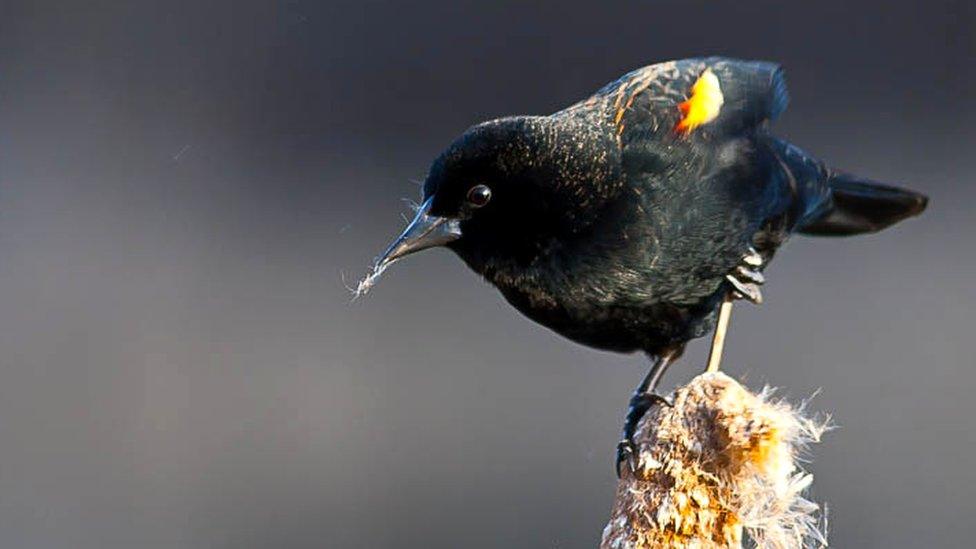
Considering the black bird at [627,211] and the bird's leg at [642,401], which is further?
the black bird at [627,211]

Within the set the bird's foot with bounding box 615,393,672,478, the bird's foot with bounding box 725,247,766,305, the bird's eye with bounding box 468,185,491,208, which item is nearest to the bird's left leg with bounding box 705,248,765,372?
the bird's foot with bounding box 725,247,766,305

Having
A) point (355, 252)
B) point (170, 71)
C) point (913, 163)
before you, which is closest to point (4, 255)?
point (170, 71)

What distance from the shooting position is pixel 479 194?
1525 millimetres

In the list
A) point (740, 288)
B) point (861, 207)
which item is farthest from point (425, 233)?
point (861, 207)

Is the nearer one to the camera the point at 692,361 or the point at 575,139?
the point at 575,139

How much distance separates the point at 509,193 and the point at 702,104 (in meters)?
0.33

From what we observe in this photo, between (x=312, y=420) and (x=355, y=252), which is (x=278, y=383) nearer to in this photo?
(x=312, y=420)

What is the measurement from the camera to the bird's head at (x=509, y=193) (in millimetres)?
1526

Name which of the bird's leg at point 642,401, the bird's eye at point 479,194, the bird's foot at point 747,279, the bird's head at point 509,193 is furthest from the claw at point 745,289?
the bird's eye at point 479,194

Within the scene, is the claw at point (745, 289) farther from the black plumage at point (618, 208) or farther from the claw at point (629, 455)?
the claw at point (629, 455)

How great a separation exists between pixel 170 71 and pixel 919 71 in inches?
53.7

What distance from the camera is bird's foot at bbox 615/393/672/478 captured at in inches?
49.9

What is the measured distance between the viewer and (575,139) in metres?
1.58

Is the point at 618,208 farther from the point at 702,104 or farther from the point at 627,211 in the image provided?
the point at 702,104
